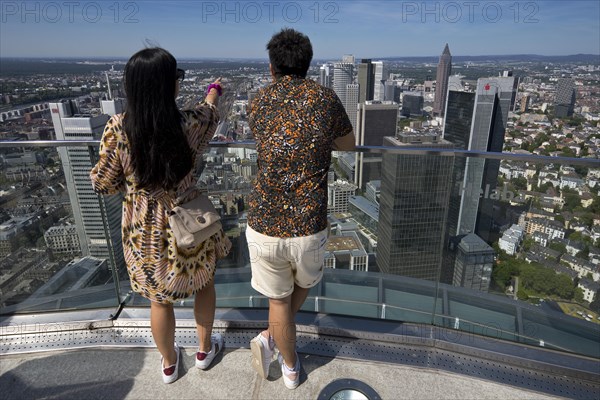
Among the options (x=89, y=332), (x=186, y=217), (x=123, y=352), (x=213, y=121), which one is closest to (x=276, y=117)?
(x=213, y=121)

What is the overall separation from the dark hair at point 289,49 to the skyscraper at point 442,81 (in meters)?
43.9

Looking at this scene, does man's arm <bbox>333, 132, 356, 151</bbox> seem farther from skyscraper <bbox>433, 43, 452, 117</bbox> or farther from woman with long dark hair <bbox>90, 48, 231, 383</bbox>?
skyscraper <bbox>433, 43, 452, 117</bbox>

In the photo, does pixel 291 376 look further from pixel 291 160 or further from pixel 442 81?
pixel 442 81

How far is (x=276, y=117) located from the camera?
1422 millimetres

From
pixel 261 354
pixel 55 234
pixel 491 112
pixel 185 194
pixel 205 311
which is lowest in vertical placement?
pixel 491 112

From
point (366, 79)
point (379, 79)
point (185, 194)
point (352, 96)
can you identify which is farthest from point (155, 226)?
point (379, 79)

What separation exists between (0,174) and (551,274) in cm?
348

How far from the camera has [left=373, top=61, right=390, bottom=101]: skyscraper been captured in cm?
5156

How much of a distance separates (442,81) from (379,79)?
11370 millimetres

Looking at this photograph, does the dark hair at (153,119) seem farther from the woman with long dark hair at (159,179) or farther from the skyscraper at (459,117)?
the skyscraper at (459,117)

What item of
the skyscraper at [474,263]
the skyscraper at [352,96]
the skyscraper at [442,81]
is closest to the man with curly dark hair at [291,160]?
the skyscraper at [474,263]

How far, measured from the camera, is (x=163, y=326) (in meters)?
1.68

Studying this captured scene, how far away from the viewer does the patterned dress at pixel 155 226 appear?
140cm

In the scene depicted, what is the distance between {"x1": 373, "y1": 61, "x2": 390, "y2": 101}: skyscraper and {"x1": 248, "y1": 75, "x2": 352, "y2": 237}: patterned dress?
52.2m
